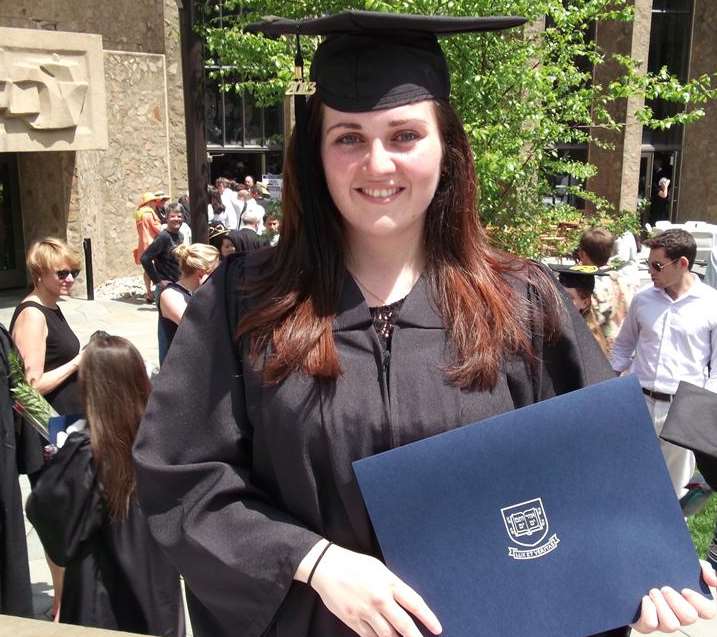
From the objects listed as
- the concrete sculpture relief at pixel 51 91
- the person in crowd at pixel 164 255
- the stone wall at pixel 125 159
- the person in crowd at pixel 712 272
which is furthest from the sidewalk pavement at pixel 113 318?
the person in crowd at pixel 712 272

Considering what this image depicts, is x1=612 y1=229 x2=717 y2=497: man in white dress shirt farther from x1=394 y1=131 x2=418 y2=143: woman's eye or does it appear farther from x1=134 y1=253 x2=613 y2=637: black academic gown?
x1=394 y1=131 x2=418 y2=143: woman's eye

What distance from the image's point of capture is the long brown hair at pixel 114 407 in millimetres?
2791

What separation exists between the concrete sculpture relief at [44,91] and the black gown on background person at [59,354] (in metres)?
7.61

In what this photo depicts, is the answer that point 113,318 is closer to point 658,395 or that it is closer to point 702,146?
point 658,395

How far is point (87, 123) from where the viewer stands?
1191cm

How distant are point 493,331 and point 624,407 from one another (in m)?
0.29

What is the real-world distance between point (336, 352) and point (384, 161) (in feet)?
1.24

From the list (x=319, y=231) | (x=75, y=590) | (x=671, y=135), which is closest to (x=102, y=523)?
(x=75, y=590)

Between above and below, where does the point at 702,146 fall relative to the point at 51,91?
below

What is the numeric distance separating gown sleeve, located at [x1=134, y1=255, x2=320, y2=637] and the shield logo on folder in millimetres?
345

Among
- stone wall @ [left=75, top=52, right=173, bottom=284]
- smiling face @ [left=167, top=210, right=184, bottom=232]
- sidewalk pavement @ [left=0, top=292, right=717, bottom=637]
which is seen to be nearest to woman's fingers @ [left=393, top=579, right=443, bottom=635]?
sidewalk pavement @ [left=0, top=292, right=717, bottom=637]

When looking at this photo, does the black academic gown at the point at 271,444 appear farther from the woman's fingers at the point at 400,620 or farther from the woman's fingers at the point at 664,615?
the woman's fingers at the point at 664,615

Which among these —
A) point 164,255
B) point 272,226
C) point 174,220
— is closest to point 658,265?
point 272,226

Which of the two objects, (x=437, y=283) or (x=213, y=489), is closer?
(x=213, y=489)
